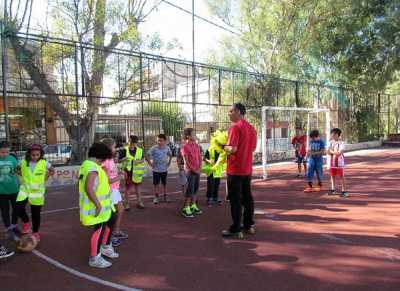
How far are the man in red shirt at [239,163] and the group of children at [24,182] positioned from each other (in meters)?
2.84

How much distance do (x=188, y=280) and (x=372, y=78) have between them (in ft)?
101

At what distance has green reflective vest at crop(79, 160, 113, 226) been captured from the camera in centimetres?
505

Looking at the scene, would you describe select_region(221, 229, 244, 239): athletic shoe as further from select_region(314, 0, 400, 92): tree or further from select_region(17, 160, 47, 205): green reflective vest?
select_region(314, 0, 400, 92): tree

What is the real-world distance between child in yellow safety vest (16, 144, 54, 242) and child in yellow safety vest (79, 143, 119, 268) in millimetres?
1377

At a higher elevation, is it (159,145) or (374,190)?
(159,145)

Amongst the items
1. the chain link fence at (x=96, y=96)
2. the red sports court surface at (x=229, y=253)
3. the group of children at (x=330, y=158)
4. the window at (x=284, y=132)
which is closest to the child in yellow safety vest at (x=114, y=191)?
the red sports court surface at (x=229, y=253)

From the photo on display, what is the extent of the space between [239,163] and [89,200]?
95.2 inches

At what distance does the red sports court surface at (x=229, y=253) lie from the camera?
15.7ft

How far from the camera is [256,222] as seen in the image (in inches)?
301

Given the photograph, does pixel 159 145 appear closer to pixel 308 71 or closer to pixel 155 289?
pixel 155 289

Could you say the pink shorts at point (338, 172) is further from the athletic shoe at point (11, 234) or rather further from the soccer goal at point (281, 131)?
the soccer goal at point (281, 131)

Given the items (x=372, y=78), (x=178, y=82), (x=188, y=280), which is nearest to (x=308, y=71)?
(x=372, y=78)

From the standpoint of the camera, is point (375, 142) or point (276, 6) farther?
point (375, 142)

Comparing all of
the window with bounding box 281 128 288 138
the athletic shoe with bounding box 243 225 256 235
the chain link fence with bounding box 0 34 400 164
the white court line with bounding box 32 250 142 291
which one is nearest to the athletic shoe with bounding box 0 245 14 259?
the white court line with bounding box 32 250 142 291
